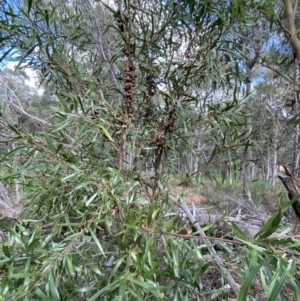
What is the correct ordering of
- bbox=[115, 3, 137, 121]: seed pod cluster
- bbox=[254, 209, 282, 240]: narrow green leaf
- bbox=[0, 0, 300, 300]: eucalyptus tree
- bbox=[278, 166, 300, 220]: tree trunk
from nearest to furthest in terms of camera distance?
bbox=[254, 209, 282, 240]: narrow green leaf → bbox=[0, 0, 300, 300]: eucalyptus tree → bbox=[115, 3, 137, 121]: seed pod cluster → bbox=[278, 166, 300, 220]: tree trunk

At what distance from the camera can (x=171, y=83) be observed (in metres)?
0.83

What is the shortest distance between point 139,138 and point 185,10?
0.42m

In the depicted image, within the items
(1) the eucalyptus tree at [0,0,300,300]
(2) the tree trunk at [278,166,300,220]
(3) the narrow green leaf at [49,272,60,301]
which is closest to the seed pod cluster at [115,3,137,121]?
(1) the eucalyptus tree at [0,0,300,300]

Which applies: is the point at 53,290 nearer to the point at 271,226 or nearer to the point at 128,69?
the point at 271,226

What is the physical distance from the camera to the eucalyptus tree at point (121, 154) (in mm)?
582

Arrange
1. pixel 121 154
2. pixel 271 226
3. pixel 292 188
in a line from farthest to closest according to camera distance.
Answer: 1. pixel 292 188
2. pixel 121 154
3. pixel 271 226

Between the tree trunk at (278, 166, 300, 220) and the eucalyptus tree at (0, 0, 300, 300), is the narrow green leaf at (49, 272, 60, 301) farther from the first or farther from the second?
the tree trunk at (278, 166, 300, 220)

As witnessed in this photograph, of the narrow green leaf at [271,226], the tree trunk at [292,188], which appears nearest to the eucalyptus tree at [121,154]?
the narrow green leaf at [271,226]

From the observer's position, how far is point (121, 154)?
2.46 feet

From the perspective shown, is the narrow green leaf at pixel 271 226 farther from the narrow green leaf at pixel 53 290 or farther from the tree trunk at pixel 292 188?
the tree trunk at pixel 292 188

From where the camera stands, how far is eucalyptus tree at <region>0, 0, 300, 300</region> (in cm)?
58

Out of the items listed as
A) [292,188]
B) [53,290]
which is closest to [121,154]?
[53,290]

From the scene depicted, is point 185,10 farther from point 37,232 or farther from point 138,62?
point 37,232

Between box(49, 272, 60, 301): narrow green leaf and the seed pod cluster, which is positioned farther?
the seed pod cluster
